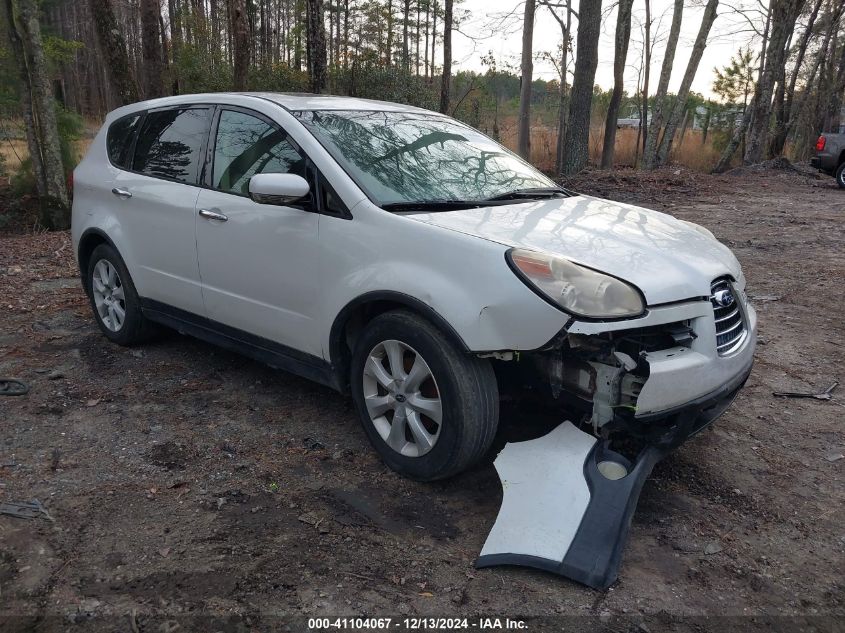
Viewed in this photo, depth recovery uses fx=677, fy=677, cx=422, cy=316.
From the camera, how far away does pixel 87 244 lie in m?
5.20

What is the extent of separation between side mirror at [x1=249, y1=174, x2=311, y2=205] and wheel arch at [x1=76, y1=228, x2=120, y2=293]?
2024 millimetres

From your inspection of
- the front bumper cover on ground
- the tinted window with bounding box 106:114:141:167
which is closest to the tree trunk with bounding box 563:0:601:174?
the tinted window with bounding box 106:114:141:167

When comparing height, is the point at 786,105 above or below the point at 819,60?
below

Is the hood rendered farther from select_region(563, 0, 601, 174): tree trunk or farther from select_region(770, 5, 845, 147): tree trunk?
select_region(770, 5, 845, 147): tree trunk

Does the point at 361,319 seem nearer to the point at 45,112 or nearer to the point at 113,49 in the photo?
the point at 113,49

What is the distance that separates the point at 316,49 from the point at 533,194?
308 inches

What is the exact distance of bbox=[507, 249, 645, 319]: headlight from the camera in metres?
2.72

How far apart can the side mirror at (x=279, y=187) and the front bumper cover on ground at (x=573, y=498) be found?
5.30ft

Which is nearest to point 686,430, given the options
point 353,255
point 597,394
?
point 597,394

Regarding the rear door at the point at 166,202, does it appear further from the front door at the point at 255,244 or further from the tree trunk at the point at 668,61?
the tree trunk at the point at 668,61

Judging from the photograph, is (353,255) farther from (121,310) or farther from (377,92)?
(377,92)

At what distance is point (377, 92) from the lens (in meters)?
19.8

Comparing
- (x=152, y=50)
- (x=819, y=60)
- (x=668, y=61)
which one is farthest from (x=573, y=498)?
(x=819, y=60)

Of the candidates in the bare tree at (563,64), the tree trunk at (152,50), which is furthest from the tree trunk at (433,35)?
the tree trunk at (152,50)
